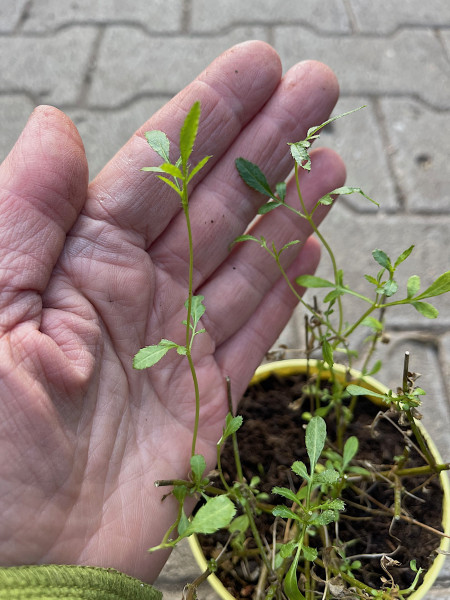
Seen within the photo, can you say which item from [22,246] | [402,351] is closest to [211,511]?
[22,246]

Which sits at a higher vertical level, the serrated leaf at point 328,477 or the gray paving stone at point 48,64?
the gray paving stone at point 48,64

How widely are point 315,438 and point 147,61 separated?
209cm

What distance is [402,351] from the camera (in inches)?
74.9

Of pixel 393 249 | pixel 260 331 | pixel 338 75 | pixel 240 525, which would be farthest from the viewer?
pixel 338 75

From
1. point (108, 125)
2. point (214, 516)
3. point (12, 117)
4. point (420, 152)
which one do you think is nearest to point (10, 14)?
point (12, 117)

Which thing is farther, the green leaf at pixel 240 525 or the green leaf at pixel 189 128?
the green leaf at pixel 240 525

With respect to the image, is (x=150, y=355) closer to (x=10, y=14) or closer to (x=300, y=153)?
(x=300, y=153)

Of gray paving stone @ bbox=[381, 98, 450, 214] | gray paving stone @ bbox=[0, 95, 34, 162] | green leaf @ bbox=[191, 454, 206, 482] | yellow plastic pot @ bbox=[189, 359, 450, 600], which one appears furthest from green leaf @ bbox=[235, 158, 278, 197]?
Answer: gray paving stone @ bbox=[0, 95, 34, 162]

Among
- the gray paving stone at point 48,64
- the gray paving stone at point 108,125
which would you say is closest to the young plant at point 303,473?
the gray paving stone at point 108,125

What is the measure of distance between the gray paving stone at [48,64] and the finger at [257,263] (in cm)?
143

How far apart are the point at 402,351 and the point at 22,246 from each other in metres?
1.27

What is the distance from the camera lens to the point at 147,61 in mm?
2609

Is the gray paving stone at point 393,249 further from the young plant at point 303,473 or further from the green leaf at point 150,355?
the green leaf at point 150,355

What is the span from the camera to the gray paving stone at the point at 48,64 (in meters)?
2.50
